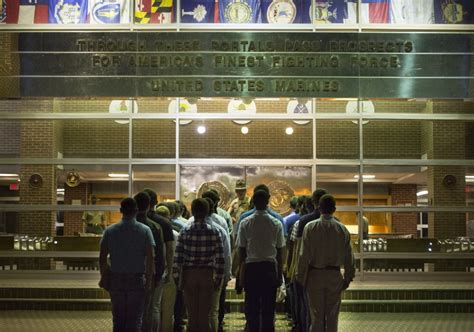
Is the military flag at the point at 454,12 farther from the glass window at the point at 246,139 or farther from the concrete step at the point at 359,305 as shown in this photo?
the concrete step at the point at 359,305

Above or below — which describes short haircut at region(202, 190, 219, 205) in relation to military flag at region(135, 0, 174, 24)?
below

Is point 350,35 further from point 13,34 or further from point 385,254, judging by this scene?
point 13,34

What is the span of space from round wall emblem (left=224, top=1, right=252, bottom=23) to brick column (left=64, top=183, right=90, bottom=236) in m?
4.46

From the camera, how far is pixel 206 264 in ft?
30.7

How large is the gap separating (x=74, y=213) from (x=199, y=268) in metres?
7.98

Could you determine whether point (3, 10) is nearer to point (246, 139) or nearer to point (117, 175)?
point (117, 175)

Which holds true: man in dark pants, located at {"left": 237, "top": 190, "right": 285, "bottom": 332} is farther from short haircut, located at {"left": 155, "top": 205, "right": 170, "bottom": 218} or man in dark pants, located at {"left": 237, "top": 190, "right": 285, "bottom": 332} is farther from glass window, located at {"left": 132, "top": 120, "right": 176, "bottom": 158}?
glass window, located at {"left": 132, "top": 120, "right": 176, "bottom": 158}

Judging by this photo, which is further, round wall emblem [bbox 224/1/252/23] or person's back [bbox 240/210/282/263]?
round wall emblem [bbox 224/1/252/23]

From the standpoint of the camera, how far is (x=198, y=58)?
14703mm

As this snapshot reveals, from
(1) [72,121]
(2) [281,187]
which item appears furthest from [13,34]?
(2) [281,187]

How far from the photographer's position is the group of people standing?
8.95 meters

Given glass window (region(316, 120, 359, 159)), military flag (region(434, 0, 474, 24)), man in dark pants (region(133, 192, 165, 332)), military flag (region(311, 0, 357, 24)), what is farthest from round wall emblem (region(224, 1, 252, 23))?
man in dark pants (region(133, 192, 165, 332))

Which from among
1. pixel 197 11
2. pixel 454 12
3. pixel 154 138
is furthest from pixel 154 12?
pixel 454 12

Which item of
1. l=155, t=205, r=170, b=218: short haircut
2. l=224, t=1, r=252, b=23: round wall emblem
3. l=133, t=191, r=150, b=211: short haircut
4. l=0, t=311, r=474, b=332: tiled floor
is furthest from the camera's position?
l=224, t=1, r=252, b=23: round wall emblem
